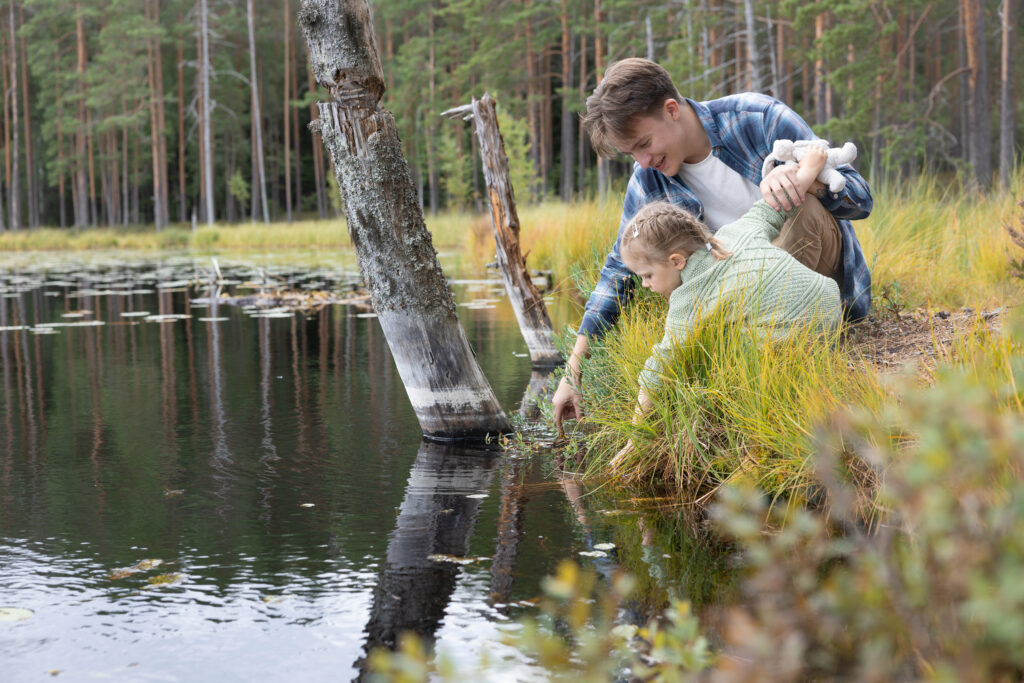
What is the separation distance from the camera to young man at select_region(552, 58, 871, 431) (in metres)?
3.45

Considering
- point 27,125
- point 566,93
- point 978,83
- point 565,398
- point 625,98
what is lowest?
point 565,398

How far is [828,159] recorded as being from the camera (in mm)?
3547

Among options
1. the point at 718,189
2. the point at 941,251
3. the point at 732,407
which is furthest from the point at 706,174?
the point at 941,251

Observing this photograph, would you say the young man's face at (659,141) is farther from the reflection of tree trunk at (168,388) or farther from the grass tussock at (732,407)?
the reflection of tree trunk at (168,388)

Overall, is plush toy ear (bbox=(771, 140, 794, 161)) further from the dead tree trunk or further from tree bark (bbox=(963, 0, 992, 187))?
tree bark (bbox=(963, 0, 992, 187))

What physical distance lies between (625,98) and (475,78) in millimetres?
34718

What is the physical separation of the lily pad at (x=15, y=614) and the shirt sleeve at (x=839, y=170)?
2880 millimetres

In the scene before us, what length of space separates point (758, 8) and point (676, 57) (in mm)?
2869

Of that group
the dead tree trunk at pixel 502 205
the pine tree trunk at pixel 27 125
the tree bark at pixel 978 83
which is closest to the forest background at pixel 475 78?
the tree bark at pixel 978 83

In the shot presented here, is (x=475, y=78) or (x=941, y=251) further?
(x=475, y=78)

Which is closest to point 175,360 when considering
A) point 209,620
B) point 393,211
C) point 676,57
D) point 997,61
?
point 393,211

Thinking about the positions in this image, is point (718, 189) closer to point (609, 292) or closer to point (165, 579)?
point (609, 292)

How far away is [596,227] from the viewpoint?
784 cm

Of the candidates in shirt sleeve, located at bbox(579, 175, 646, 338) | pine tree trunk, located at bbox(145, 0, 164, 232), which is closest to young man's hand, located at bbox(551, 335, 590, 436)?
shirt sleeve, located at bbox(579, 175, 646, 338)
